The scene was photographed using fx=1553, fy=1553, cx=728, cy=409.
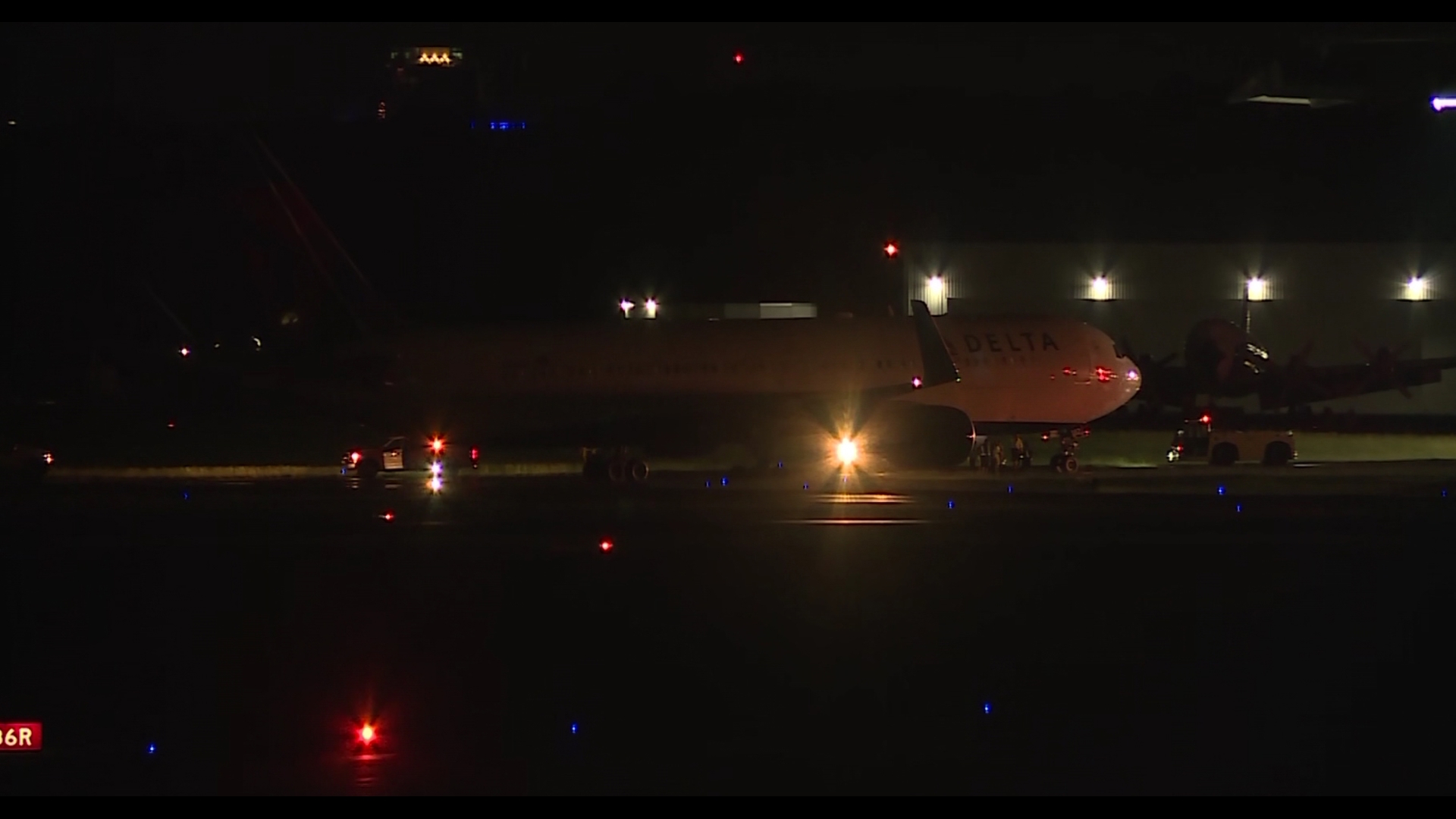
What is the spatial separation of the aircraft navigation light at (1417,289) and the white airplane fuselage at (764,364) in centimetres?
2150

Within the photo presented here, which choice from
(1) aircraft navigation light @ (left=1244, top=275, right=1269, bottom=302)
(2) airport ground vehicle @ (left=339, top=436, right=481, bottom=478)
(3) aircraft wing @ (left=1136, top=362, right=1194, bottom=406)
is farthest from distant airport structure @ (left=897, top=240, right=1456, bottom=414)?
(2) airport ground vehicle @ (left=339, top=436, right=481, bottom=478)

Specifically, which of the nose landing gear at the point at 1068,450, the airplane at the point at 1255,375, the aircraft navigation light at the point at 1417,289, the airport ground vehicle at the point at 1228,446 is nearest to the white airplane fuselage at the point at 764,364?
the nose landing gear at the point at 1068,450

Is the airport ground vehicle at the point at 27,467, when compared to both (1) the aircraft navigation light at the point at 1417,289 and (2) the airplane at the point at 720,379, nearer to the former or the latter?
(2) the airplane at the point at 720,379

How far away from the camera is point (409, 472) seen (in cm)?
3894

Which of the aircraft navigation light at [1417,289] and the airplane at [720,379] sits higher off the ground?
the aircraft navigation light at [1417,289]

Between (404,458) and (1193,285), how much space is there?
32.9 meters

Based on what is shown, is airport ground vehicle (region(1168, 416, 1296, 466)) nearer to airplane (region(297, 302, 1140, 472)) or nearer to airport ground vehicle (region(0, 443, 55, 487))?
airplane (region(297, 302, 1140, 472))

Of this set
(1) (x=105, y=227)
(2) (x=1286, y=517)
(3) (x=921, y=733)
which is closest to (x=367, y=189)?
(1) (x=105, y=227)

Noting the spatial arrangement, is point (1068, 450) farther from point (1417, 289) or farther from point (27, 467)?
point (1417, 289)

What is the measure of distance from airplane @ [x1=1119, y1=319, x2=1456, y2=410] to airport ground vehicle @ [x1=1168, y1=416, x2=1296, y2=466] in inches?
242

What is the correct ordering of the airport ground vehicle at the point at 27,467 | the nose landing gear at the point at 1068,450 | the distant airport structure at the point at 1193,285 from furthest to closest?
the distant airport structure at the point at 1193,285 → the nose landing gear at the point at 1068,450 → the airport ground vehicle at the point at 27,467

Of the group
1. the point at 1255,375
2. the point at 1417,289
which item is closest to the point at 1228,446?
the point at 1255,375

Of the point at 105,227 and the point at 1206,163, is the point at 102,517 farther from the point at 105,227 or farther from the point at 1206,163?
the point at 1206,163

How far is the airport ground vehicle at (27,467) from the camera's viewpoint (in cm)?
3253
